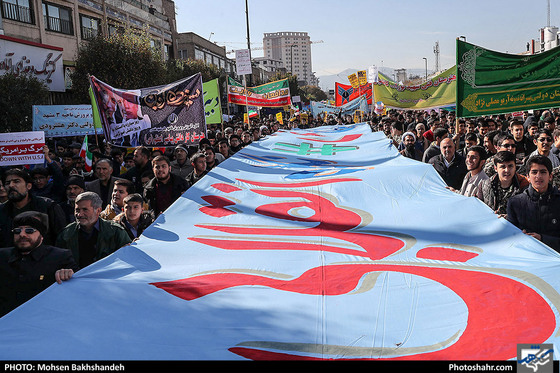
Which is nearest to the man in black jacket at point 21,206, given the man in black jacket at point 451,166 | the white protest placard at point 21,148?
the white protest placard at point 21,148

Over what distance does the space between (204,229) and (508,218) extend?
289cm

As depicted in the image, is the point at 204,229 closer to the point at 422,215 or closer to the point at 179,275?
the point at 179,275

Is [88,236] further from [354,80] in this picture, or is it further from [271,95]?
[354,80]

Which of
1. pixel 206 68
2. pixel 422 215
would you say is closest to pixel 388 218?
pixel 422 215

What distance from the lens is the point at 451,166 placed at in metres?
6.58

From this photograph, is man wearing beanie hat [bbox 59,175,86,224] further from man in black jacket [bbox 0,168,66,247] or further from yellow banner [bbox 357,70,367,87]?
yellow banner [bbox 357,70,367,87]

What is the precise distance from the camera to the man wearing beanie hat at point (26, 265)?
345 cm

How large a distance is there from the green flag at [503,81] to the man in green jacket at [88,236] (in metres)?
6.23

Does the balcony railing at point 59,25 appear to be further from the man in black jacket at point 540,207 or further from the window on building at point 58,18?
the man in black jacket at point 540,207

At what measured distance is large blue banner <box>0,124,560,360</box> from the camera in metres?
2.62

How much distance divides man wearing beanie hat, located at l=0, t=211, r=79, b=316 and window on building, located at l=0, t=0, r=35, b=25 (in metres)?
21.5

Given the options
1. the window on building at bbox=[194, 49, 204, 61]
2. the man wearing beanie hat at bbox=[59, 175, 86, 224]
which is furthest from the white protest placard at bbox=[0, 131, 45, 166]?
the window on building at bbox=[194, 49, 204, 61]

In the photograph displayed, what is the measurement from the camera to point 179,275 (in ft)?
11.7

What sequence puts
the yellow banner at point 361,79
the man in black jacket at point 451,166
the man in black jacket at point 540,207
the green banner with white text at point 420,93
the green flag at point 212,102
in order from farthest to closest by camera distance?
the yellow banner at point 361,79, the green flag at point 212,102, the green banner with white text at point 420,93, the man in black jacket at point 451,166, the man in black jacket at point 540,207
